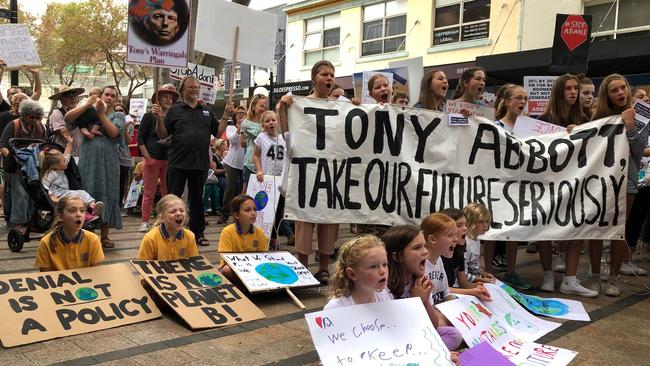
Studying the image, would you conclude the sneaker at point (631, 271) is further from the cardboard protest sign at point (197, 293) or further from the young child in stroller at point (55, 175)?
the young child in stroller at point (55, 175)

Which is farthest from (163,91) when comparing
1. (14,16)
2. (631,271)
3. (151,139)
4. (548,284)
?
(14,16)

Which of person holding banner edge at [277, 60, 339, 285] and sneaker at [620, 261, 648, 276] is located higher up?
person holding banner edge at [277, 60, 339, 285]

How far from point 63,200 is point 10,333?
40.6 inches

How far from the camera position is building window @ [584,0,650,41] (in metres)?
14.5

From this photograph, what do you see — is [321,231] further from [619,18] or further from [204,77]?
[619,18]

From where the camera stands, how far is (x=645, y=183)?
6371 mm

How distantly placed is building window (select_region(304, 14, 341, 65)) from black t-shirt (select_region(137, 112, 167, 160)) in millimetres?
16317

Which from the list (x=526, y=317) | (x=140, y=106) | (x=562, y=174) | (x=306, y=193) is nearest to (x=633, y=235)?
(x=562, y=174)

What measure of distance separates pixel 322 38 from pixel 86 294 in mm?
21129

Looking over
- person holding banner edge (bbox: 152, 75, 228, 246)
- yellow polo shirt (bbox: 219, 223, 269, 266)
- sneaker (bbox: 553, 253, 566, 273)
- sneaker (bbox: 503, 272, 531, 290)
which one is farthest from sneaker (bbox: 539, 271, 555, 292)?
person holding banner edge (bbox: 152, 75, 228, 246)

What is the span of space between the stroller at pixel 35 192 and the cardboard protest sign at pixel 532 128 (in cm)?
449

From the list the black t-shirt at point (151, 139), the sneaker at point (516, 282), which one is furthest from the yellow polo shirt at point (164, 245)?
the black t-shirt at point (151, 139)

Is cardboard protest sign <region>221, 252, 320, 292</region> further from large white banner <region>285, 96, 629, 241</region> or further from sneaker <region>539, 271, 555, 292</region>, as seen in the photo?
sneaker <region>539, 271, 555, 292</region>

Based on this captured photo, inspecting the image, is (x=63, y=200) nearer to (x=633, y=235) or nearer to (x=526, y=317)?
(x=526, y=317)
